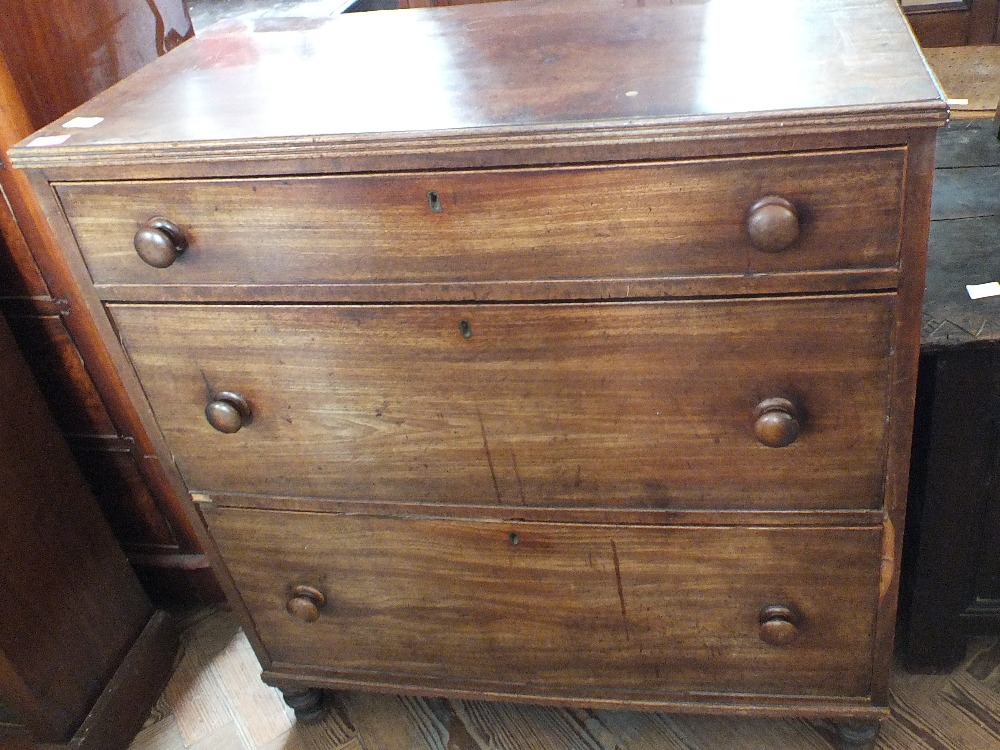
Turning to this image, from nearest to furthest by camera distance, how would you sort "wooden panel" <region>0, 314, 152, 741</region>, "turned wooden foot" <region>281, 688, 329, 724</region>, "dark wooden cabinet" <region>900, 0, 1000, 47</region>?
"wooden panel" <region>0, 314, 152, 741</region> < "turned wooden foot" <region>281, 688, 329, 724</region> < "dark wooden cabinet" <region>900, 0, 1000, 47</region>

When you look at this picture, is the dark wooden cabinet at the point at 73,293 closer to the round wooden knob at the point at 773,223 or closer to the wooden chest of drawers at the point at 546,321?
the wooden chest of drawers at the point at 546,321

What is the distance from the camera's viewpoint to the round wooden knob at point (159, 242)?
3.03 feet

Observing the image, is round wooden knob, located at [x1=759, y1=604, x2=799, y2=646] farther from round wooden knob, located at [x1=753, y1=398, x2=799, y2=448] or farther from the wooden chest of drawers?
round wooden knob, located at [x1=753, y1=398, x2=799, y2=448]

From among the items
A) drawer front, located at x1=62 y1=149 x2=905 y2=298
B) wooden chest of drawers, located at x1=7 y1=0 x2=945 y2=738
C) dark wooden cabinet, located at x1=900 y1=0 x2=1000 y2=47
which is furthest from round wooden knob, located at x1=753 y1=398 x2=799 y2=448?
dark wooden cabinet, located at x1=900 y1=0 x2=1000 y2=47

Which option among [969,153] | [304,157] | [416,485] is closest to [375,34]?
[304,157]

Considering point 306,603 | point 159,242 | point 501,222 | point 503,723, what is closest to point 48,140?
point 159,242

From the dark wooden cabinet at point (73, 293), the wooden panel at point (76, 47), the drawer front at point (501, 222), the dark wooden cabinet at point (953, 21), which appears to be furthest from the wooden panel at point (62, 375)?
the dark wooden cabinet at point (953, 21)

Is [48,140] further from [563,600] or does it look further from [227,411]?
[563,600]

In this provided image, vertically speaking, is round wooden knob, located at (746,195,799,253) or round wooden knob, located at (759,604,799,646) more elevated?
round wooden knob, located at (746,195,799,253)

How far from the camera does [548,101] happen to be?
0.86 m

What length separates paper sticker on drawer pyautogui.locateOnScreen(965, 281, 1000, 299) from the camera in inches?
42.5

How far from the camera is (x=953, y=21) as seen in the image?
238 cm

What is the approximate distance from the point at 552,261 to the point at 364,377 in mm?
264

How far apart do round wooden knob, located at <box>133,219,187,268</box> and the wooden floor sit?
0.82 meters
